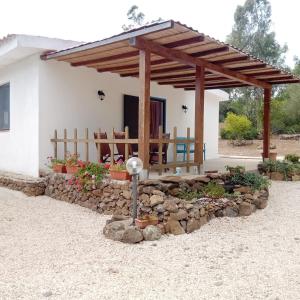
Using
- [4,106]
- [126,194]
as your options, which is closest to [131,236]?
[126,194]

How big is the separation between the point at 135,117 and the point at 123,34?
4302 millimetres

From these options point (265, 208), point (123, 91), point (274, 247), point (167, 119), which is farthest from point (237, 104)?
point (274, 247)

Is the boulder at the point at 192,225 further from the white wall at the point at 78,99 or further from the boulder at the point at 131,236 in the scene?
the white wall at the point at 78,99

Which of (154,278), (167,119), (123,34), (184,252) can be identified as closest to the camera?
(154,278)

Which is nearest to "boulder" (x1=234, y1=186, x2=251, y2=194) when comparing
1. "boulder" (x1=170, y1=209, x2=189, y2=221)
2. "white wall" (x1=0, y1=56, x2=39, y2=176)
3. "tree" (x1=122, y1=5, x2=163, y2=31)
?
"boulder" (x1=170, y1=209, x2=189, y2=221)

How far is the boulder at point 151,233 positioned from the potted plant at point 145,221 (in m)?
0.09

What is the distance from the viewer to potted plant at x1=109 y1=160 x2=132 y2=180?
5943 mm

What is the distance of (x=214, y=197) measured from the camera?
6.04m

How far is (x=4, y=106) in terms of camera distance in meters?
9.13

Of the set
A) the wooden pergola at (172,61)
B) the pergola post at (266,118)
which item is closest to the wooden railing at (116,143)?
the wooden pergola at (172,61)

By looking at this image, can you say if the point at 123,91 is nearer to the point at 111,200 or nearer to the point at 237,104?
the point at 111,200

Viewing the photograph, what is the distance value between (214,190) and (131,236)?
6.87 feet

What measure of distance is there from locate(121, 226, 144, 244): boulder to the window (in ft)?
18.4

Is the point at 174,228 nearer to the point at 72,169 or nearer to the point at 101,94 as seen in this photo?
the point at 72,169
